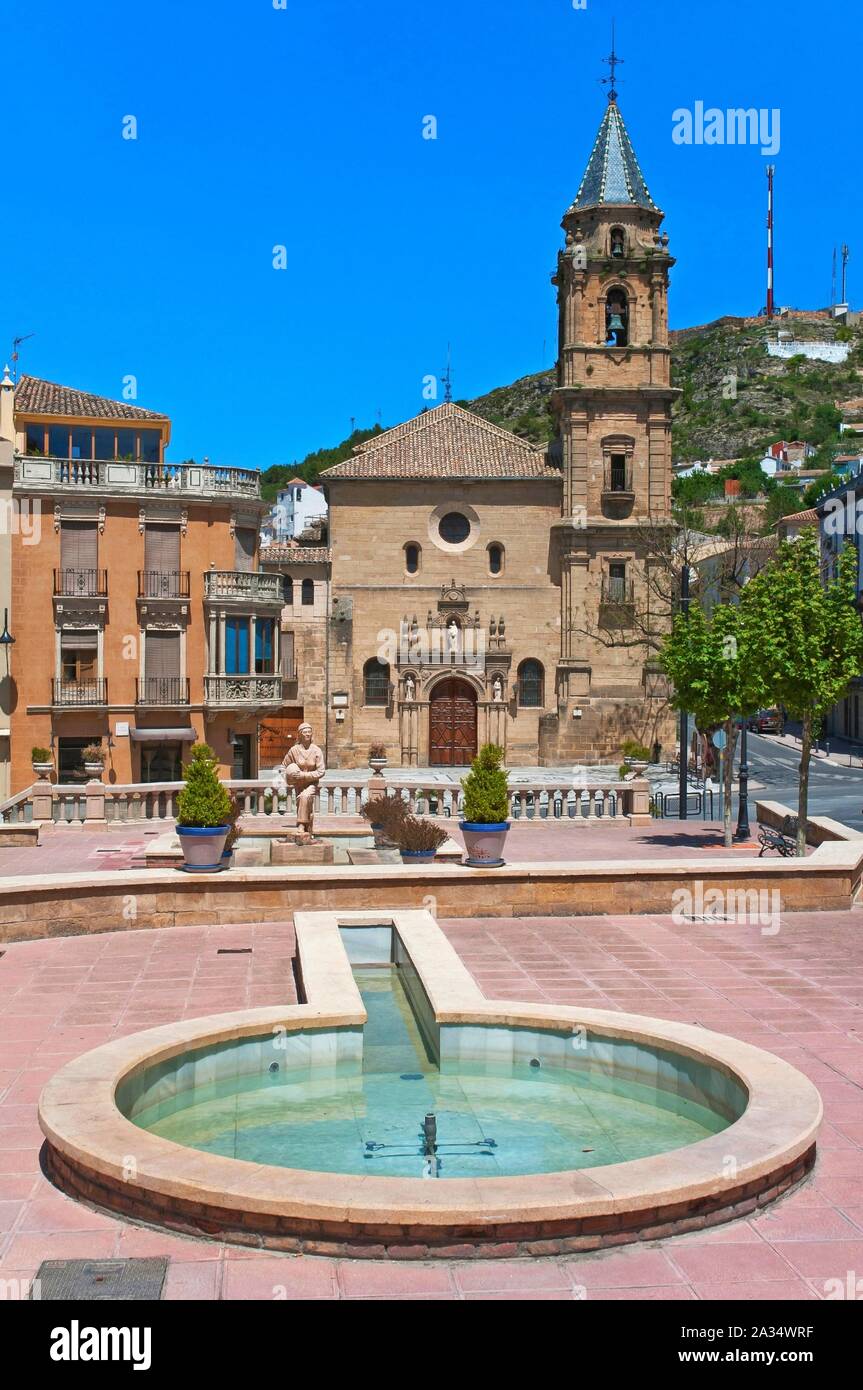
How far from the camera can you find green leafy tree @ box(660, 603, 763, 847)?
21688 mm

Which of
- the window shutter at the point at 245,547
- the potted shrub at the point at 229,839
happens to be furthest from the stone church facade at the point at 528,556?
the potted shrub at the point at 229,839

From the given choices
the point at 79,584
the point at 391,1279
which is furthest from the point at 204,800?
the point at 79,584

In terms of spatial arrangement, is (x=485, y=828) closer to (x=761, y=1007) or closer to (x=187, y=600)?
(x=761, y=1007)

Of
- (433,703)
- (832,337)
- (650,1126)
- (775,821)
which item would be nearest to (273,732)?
(433,703)

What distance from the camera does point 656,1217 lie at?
21.9ft

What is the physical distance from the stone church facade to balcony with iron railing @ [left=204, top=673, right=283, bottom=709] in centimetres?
1064

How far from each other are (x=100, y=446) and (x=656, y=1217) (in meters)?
37.5

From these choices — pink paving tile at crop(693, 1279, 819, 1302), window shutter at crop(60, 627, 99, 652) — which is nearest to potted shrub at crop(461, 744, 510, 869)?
pink paving tile at crop(693, 1279, 819, 1302)

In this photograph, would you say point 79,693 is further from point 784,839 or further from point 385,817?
point 784,839

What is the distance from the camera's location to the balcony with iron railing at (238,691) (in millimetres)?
39000

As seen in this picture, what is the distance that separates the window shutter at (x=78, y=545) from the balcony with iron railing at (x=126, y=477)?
3.41 feet

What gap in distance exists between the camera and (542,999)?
38.8ft

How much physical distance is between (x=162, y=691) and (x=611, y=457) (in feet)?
72.0

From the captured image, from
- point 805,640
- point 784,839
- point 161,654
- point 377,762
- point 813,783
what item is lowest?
point 813,783
